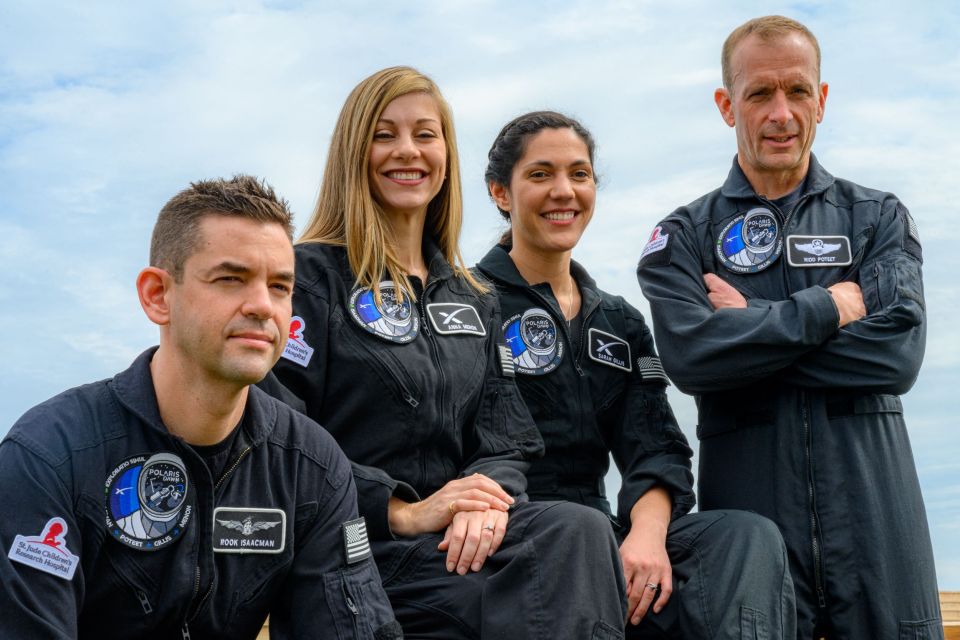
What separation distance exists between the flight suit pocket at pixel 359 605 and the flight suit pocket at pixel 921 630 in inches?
68.8

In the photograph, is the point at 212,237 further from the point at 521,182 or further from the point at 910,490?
the point at 910,490

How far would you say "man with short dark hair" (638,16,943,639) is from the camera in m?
3.66

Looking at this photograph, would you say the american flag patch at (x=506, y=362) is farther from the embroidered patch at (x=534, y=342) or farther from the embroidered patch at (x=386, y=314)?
the embroidered patch at (x=386, y=314)

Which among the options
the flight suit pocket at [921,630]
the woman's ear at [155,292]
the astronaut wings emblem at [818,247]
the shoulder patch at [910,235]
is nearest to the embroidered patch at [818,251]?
the astronaut wings emblem at [818,247]

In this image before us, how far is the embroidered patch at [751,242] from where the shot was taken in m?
3.97

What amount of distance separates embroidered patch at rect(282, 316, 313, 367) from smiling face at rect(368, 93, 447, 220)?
22.4 inches

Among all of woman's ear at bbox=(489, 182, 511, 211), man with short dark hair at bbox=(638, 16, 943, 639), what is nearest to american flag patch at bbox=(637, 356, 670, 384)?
man with short dark hair at bbox=(638, 16, 943, 639)

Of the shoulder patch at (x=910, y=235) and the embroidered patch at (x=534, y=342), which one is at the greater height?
the shoulder patch at (x=910, y=235)

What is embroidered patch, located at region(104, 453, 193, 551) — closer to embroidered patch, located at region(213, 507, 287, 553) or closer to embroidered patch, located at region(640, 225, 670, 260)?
embroidered patch, located at region(213, 507, 287, 553)

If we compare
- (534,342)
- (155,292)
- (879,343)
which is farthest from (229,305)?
(879,343)

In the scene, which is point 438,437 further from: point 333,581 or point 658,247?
point 658,247

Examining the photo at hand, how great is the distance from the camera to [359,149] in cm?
359

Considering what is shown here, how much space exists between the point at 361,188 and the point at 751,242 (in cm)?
144

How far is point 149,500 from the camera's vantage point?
9.36 ft
